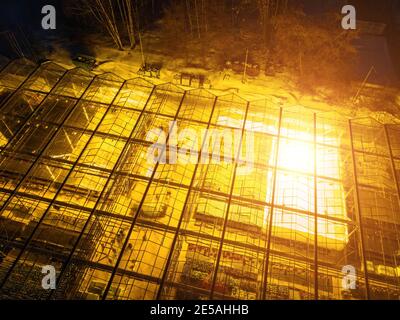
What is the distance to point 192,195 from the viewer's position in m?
12.7

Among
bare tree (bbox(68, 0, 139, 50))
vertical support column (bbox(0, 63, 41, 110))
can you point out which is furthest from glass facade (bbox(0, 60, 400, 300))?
bare tree (bbox(68, 0, 139, 50))

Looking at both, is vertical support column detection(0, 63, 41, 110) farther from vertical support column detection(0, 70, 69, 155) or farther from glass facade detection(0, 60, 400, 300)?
vertical support column detection(0, 70, 69, 155)

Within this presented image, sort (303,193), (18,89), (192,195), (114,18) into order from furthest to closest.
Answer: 1. (114,18)
2. (18,89)
3. (303,193)
4. (192,195)

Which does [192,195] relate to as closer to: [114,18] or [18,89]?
[18,89]

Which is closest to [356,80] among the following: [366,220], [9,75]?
[366,220]

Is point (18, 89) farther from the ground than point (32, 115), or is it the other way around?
point (18, 89)

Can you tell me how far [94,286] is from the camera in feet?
36.7

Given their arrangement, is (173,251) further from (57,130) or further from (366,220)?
(366,220)

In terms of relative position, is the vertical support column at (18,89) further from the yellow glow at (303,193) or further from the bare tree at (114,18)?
the yellow glow at (303,193)

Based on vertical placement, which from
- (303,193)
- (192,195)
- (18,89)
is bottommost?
(192,195)

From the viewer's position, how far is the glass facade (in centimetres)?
1114

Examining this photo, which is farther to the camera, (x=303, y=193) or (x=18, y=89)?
(x=18, y=89)

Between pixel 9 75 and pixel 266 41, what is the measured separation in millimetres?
17788

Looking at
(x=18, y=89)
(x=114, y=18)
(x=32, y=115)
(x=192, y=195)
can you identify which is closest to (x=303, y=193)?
(x=192, y=195)
